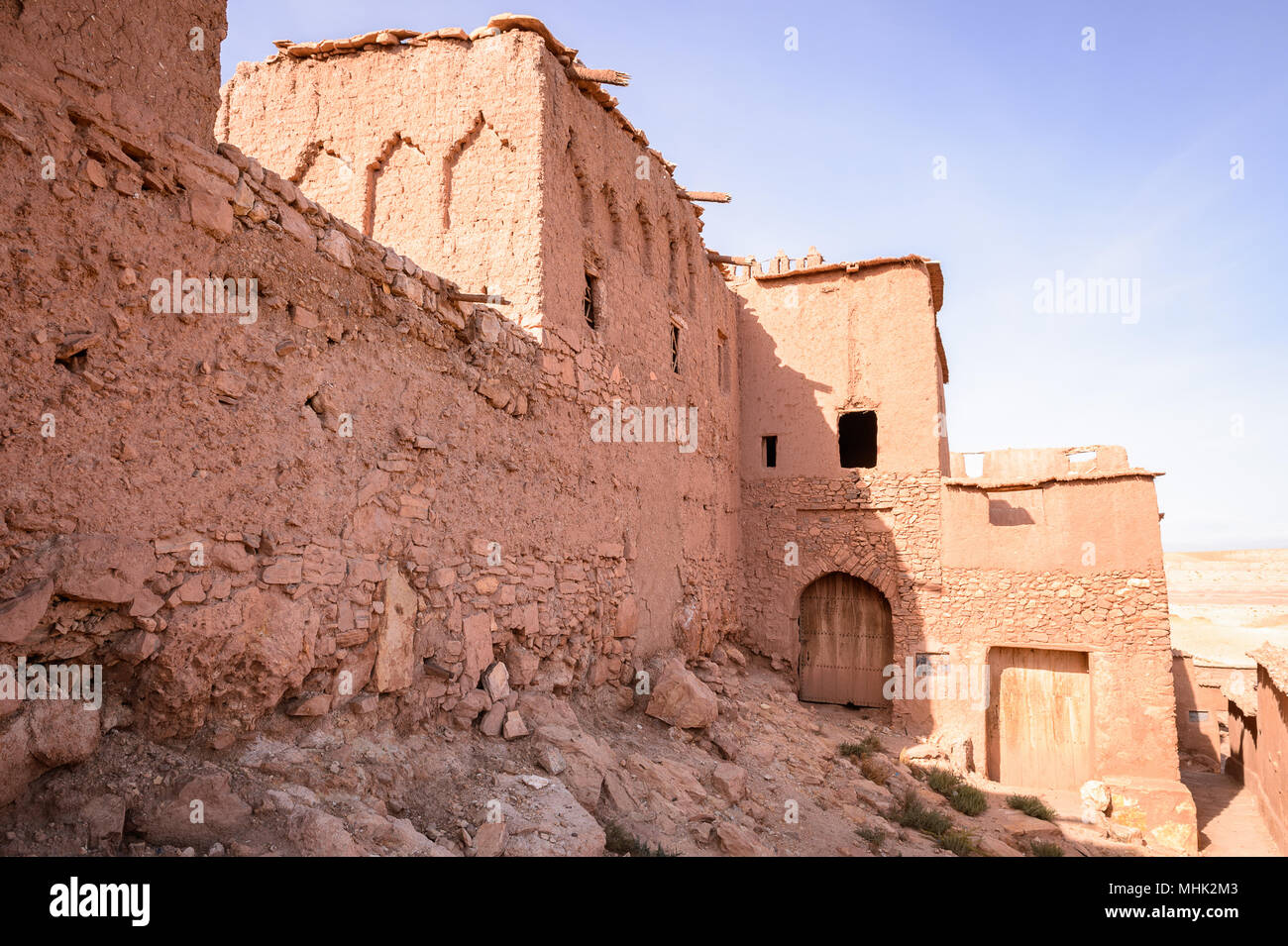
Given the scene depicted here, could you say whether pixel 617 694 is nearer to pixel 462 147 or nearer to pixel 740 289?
pixel 462 147

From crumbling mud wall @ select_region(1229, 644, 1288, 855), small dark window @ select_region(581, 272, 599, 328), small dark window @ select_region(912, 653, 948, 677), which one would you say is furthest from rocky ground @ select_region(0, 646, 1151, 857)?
small dark window @ select_region(581, 272, 599, 328)

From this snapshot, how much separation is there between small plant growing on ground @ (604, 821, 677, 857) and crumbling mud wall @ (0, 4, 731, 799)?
1.20 metres

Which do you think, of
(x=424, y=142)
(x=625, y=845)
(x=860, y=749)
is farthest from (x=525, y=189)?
(x=860, y=749)

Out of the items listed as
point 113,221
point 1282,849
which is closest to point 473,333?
point 113,221

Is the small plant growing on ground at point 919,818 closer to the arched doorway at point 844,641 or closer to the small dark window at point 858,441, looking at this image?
the arched doorway at point 844,641

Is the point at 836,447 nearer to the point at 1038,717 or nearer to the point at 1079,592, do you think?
the point at 1079,592

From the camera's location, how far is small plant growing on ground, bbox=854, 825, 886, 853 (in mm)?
7578

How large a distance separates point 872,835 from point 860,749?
2.96 metres

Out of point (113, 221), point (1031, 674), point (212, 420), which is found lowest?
point (1031, 674)

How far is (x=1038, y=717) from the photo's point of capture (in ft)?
39.5

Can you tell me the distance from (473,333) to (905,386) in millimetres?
9043

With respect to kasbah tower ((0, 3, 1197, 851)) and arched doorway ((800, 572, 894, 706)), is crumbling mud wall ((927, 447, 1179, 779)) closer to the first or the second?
kasbah tower ((0, 3, 1197, 851))

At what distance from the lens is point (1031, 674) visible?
12.2 meters

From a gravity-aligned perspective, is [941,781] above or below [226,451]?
below
